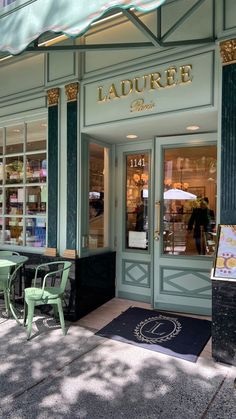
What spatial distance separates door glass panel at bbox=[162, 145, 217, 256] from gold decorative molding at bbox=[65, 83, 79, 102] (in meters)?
1.40

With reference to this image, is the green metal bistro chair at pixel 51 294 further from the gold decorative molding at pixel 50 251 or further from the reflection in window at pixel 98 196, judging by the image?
the reflection in window at pixel 98 196

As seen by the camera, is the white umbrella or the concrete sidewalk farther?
the white umbrella

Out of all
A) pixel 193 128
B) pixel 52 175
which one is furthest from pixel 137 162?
pixel 52 175

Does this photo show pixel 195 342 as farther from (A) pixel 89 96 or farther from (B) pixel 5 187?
(B) pixel 5 187

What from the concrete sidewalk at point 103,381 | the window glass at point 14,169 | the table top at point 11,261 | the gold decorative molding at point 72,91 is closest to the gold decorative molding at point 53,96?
the gold decorative molding at point 72,91

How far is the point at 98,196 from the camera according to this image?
447 centimetres

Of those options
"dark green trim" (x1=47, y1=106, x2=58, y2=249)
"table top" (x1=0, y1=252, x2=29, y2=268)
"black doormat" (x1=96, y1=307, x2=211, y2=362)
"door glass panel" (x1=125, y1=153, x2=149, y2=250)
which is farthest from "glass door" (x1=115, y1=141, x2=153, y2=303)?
"table top" (x1=0, y1=252, x2=29, y2=268)

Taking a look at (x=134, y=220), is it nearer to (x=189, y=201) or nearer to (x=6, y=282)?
(x=189, y=201)

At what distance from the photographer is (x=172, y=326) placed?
143 inches

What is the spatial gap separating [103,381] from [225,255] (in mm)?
1534

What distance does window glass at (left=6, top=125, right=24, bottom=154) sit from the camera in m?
4.77

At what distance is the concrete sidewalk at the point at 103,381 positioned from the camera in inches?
87.8

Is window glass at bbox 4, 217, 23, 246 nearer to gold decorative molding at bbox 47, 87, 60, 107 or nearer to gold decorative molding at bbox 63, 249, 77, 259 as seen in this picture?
gold decorative molding at bbox 63, 249, 77, 259

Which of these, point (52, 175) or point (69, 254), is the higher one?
point (52, 175)
